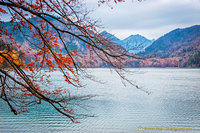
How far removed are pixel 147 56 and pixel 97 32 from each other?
1.23 m

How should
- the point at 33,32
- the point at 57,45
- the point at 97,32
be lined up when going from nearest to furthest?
the point at 97,32 < the point at 33,32 < the point at 57,45

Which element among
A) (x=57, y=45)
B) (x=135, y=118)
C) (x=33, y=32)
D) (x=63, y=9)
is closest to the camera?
(x=63, y=9)

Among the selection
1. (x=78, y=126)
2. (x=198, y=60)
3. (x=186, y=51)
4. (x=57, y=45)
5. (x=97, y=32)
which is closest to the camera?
(x=97, y=32)

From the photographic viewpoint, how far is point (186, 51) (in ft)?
521

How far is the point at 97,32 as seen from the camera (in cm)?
408

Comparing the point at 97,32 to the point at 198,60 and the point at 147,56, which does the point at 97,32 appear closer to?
the point at 147,56

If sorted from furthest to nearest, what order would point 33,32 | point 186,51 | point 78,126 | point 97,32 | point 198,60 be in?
point 186,51, point 198,60, point 78,126, point 33,32, point 97,32

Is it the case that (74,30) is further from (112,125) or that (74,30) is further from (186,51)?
(186,51)

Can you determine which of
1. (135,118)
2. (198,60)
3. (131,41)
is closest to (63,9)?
(131,41)

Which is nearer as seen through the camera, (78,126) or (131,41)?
(131,41)

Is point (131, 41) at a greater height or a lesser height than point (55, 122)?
greater

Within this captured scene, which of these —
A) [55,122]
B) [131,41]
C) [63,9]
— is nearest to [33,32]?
[63,9]

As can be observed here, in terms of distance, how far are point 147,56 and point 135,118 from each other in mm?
10642

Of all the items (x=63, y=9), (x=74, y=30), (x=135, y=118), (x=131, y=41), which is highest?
(x=63, y=9)
